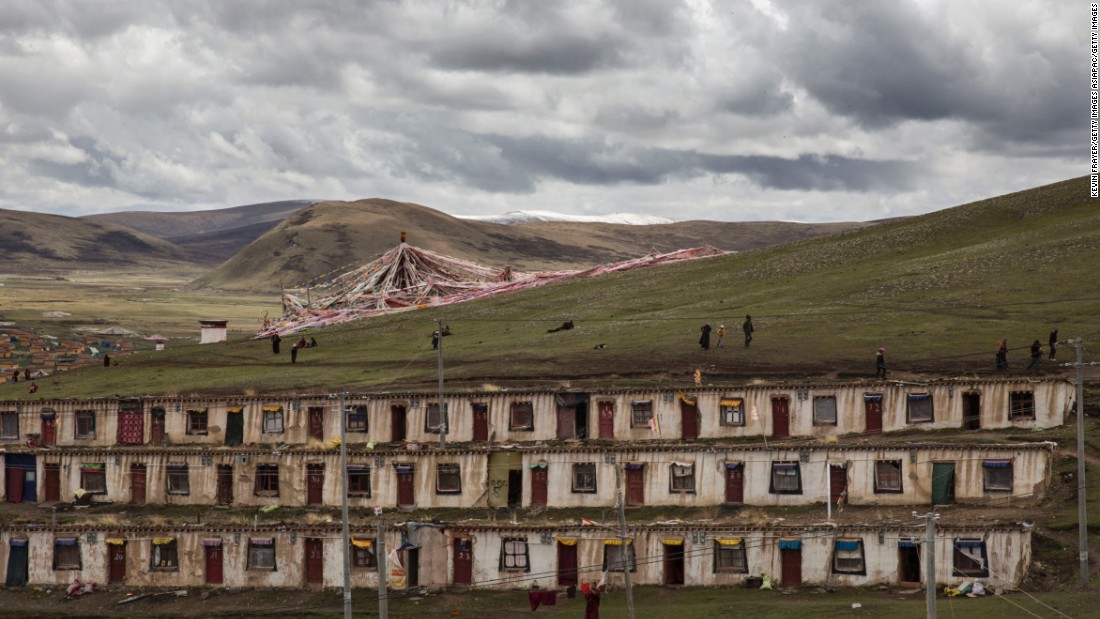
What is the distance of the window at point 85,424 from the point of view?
76.8 metres

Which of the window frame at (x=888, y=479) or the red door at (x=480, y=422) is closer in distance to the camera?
the window frame at (x=888, y=479)

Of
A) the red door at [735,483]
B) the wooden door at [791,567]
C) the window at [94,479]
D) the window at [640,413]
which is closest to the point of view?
the wooden door at [791,567]

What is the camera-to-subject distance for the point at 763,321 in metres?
97.8

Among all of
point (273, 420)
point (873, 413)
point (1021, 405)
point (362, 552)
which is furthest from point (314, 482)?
point (1021, 405)

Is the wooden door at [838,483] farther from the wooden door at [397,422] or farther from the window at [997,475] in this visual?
the wooden door at [397,422]

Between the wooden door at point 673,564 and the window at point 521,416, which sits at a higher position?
the window at point 521,416

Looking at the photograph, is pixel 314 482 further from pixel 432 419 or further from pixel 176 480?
pixel 432 419

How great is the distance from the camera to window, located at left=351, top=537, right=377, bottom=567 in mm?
54188

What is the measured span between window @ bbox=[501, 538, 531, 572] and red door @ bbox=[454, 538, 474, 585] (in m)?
1.29

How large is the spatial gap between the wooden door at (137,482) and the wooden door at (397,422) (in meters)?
12.9

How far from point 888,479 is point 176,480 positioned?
34807 mm

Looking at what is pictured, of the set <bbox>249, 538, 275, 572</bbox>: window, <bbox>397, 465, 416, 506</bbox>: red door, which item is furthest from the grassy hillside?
<bbox>249, 538, 275, 572</bbox>: window

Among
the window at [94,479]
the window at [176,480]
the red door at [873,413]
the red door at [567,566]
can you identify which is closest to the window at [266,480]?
the window at [176,480]

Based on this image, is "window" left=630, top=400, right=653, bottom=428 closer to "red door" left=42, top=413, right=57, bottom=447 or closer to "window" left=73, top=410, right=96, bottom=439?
"window" left=73, top=410, right=96, bottom=439
